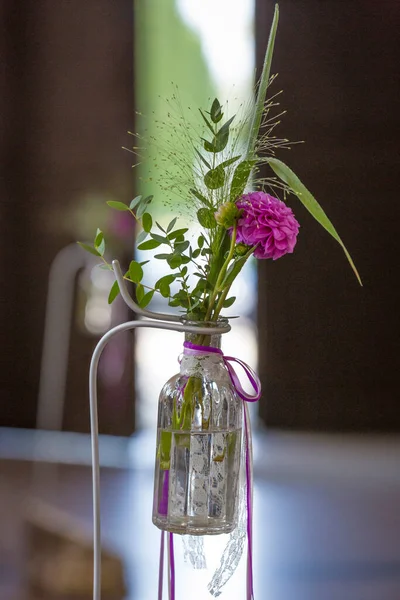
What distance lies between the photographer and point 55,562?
6.57 ft

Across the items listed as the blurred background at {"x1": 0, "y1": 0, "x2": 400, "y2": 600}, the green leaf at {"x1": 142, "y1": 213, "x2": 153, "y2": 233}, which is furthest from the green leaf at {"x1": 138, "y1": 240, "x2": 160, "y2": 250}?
the blurred background at {"x1": 0, "y1": 0, "x2": 400, "y2": 600}

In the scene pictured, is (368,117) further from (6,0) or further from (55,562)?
(55,562)

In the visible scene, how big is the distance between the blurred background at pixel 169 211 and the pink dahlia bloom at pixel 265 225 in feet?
8.68

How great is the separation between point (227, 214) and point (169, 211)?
106 inches

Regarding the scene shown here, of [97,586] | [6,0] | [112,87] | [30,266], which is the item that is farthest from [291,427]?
[97,586]

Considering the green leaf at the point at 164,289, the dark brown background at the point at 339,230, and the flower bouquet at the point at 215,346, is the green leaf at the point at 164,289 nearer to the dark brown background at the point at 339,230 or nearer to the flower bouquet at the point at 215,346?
the flower bouquet at the point at 215,346

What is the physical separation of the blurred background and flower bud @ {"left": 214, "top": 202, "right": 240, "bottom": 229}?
2657 millimetres

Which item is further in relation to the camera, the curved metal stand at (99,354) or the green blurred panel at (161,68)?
the green blurred panel at (161,68)

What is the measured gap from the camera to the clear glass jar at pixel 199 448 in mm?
926

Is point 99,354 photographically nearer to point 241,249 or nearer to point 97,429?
point 97,429

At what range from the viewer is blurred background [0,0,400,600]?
3613mm

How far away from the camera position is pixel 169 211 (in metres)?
3.59

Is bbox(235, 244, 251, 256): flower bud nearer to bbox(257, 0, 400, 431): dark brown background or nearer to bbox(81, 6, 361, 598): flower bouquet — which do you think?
bbox(81, 6, 361, 598): flower bouquet

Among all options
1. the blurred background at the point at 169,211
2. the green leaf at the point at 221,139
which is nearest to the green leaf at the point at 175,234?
the green leaf at the point at 221,139
